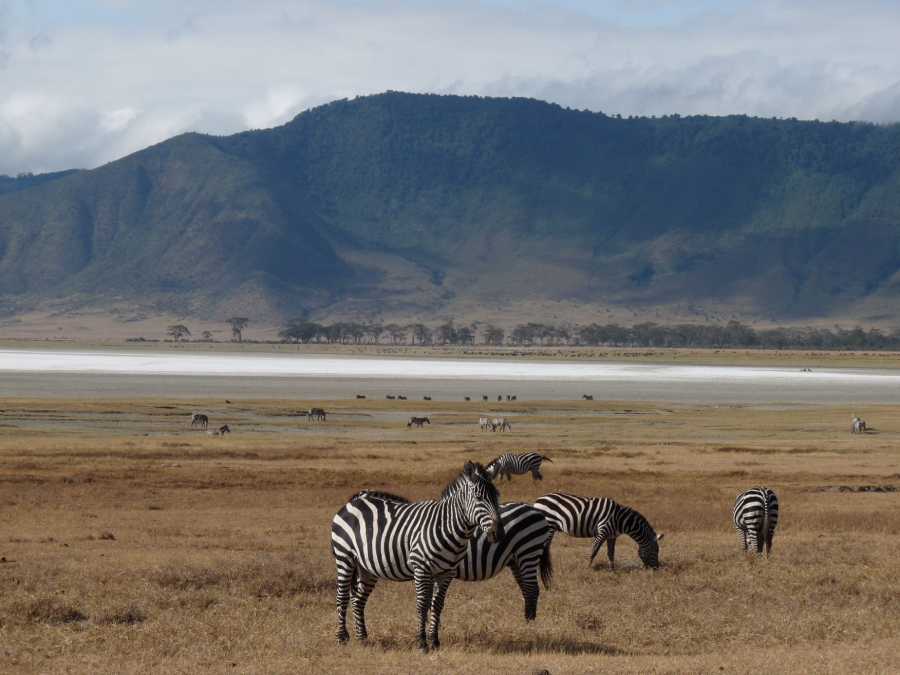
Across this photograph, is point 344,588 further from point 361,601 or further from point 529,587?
point 529,587

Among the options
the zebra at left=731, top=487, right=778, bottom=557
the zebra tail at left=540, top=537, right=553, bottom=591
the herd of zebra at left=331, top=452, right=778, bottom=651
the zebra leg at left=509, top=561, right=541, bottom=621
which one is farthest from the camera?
the zebra at left=731, top=487, right=778, bottom=557

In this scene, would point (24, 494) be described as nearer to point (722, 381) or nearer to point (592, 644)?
point (592, 644)

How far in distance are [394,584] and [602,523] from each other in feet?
10.9

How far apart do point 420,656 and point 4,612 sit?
539 centimetres

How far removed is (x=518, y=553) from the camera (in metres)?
16.3

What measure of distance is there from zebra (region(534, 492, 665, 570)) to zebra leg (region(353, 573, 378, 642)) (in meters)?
6.01

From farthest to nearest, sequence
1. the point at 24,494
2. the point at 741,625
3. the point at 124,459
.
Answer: the point at 124,459
the point at 24,494
the point at 741,625

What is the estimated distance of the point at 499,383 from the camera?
103625 mm

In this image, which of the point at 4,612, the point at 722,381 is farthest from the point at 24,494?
the point at 722,381

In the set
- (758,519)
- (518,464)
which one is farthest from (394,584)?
(518,464)

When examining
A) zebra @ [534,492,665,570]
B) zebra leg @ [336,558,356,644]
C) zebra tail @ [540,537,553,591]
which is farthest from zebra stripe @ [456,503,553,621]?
zebra @ [534,492,665,570]

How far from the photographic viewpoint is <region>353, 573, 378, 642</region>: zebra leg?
598 inches

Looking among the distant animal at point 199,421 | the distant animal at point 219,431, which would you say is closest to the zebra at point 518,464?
the distant animal at point 219,431

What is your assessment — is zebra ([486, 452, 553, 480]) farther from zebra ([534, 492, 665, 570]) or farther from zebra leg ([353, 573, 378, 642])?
zebra leg ([353, 573, 378, 642])
